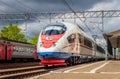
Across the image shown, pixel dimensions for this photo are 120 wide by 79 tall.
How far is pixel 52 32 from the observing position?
2567cm

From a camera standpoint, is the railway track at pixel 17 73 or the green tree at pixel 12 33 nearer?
the railway track at pixel 17 73

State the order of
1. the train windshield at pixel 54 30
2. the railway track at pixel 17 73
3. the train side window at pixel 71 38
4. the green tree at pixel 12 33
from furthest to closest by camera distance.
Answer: the green tree at pixel 12 33 → the train side window at pixel 71 38 → the train windshield at pixel 54 30 → the railway track at pixel 17 73

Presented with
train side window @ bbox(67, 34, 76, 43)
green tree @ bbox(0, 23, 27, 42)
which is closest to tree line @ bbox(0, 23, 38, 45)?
green tree @ bbox(0, 23, 27, 42)

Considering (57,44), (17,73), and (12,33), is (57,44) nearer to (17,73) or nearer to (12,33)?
(17,73)

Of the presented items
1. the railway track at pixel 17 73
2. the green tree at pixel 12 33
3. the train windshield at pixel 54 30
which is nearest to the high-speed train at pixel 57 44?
the train windshield at pixel 54 30

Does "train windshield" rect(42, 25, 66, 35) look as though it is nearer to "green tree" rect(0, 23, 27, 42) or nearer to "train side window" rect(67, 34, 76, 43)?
"train side window" rect(67, 34, 76, 43)

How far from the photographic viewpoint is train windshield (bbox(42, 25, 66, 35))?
2567cm

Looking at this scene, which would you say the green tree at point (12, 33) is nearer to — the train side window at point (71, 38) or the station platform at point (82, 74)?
the train side window at point (71, 38)

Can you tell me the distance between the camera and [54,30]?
25828 millimetres

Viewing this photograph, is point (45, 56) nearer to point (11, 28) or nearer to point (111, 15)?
point (111, 15)

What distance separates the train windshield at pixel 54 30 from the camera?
1011 inches

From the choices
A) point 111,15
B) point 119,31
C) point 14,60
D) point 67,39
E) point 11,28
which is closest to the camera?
point 67,39

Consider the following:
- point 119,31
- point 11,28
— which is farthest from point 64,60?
point 11,28

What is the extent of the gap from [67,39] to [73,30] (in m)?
1.80
